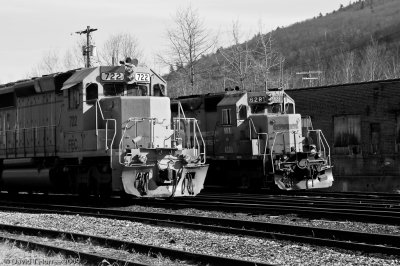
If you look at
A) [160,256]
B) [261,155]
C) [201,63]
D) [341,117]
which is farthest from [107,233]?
[201,63]

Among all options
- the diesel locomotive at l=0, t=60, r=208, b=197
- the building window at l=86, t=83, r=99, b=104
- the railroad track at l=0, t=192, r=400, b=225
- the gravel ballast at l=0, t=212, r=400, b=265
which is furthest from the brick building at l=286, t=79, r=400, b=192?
the gravel ballast at l=0, t=212, r=400, b=265

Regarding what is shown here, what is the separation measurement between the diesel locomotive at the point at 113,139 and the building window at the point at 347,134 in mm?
13156

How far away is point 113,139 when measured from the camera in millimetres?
15219

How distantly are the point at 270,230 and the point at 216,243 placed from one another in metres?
1.84

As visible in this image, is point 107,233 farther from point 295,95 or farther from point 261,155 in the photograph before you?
point 295,95

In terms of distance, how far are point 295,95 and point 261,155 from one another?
1075 cm

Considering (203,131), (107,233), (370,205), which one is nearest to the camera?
(107,233)

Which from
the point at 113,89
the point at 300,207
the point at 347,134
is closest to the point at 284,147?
the point at 300,207

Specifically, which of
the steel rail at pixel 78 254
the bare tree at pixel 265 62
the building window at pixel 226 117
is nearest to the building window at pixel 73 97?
the steel rail at pixel 78 254

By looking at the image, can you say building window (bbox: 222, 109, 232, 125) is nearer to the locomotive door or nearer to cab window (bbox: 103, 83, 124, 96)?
cab window (bbox: 103, 83, 124, 96)

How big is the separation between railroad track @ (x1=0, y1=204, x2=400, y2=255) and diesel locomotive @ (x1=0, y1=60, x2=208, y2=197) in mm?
1208

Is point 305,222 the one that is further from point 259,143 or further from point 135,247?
point 259,143

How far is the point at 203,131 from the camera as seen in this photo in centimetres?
2267

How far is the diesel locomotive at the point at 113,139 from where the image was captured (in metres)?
15.4
